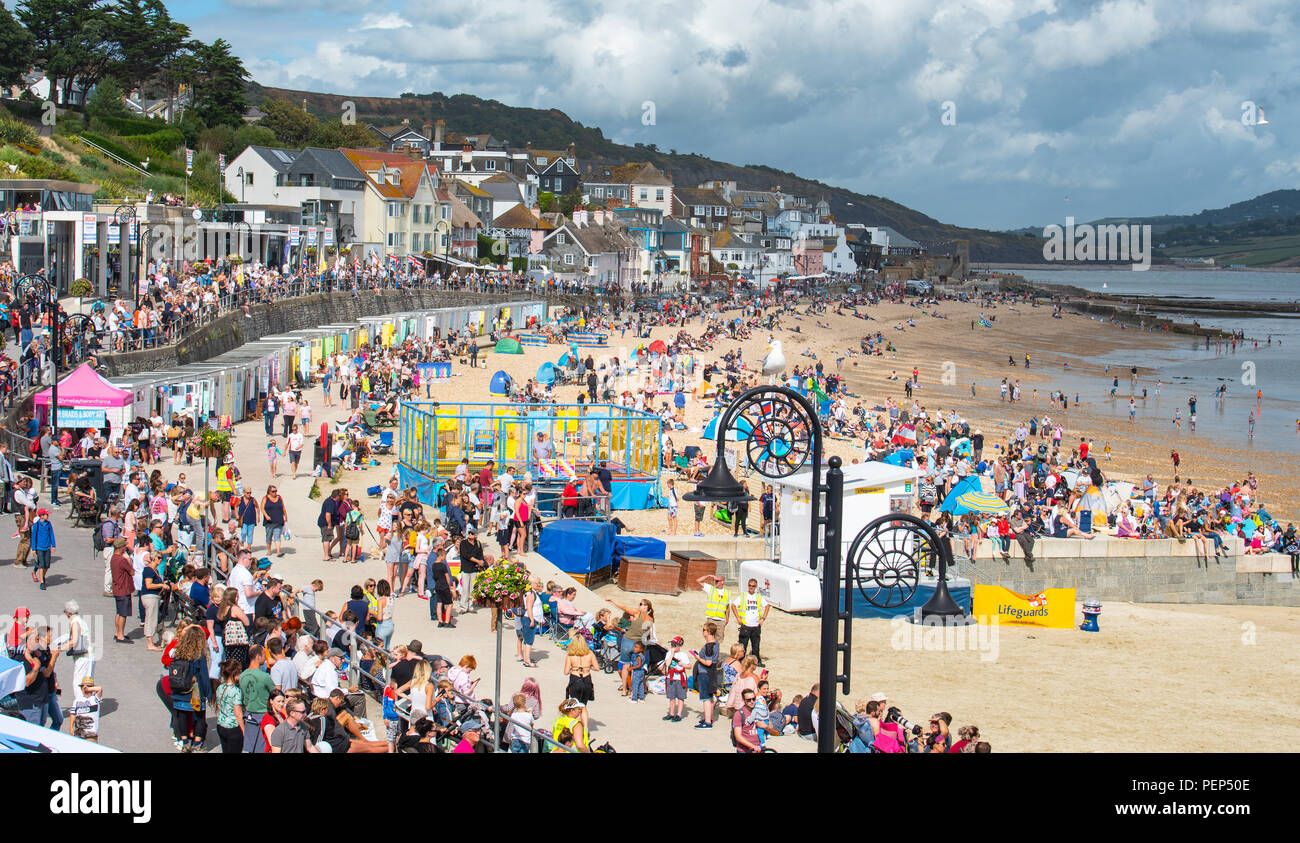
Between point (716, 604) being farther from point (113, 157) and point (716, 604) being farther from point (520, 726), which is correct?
point (113, 157)

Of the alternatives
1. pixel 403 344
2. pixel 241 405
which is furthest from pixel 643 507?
pixel 403 344

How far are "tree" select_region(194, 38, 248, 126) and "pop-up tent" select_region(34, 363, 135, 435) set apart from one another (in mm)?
61491

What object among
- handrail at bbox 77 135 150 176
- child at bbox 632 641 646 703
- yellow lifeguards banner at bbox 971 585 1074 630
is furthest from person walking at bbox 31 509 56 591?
handrail at bbox 77 135 150 176

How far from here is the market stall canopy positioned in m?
19.4

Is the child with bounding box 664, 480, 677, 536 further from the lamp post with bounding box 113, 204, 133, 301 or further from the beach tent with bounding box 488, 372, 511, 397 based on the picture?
the lamp post with bounding box 113, 204, 133, 301

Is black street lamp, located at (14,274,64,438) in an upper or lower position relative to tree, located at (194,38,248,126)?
lower

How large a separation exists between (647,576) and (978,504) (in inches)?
249

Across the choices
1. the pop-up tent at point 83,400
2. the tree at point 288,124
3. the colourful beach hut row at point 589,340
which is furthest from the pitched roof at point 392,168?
the pop-up tent at point 83,400

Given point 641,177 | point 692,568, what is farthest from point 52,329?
point 641,177

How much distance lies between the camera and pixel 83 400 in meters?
19.4

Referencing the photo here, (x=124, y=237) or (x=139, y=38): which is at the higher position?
(x=139, y=38)

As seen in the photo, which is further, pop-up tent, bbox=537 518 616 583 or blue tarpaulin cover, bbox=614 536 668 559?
blue tarpaulin cover, bbox=614 536 668 559

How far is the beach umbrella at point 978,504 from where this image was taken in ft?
69.7
